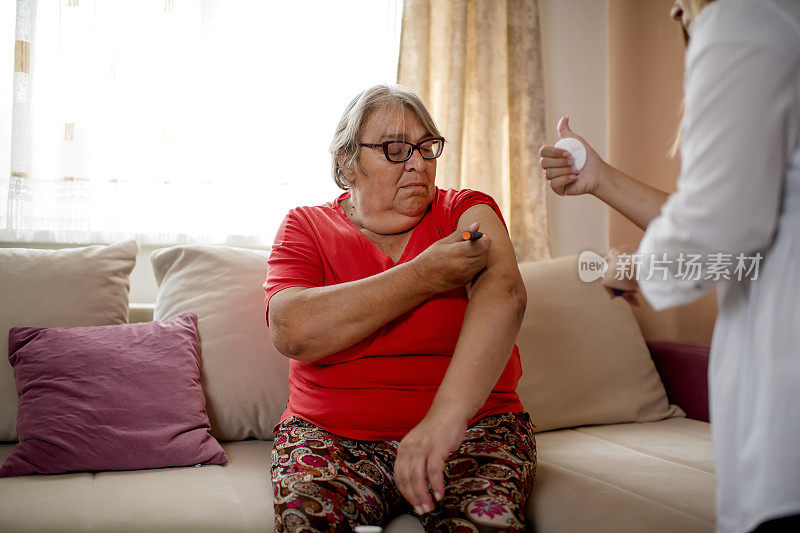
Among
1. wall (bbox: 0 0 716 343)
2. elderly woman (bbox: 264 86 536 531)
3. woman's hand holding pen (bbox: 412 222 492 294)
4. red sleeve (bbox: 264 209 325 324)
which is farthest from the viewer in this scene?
wall (bbox: 0 0 716 343)

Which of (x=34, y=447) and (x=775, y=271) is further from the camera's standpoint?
(x=34, y=447)

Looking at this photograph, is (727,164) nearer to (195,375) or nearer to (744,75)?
(744,75)

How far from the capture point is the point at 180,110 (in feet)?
7.98

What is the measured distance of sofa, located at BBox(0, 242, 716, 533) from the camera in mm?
1364

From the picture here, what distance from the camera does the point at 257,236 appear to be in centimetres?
253

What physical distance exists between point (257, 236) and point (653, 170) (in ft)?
5.39

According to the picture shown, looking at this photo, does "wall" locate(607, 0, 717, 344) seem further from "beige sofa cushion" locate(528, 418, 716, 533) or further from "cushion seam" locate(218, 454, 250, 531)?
"cushion seam" locate(218, 454, 250, 531)

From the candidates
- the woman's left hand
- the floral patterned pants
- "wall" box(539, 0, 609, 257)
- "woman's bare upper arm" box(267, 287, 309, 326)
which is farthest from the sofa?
"wall" box(539, 0, 609, 257)

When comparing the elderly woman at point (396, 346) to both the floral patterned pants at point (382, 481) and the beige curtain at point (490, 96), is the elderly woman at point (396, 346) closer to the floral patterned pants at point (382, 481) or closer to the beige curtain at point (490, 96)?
the floral patterned pants at point (382, 481)

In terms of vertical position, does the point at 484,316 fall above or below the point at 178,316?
above

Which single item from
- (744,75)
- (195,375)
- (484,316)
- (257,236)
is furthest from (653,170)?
(744,75)

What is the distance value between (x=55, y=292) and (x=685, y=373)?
1.95 m

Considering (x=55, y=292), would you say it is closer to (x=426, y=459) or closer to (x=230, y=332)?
(x=230, y=332)

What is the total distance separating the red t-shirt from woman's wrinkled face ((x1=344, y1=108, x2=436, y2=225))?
0.22ft
